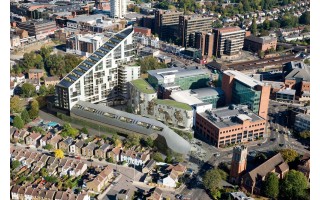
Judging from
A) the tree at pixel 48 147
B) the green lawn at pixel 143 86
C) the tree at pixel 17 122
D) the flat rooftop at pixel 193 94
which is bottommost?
the tree at pixel 48 147

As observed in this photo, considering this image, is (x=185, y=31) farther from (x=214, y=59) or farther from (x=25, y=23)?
(x=25, y=23)

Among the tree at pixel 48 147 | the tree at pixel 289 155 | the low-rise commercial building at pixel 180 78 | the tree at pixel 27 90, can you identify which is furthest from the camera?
the tree at pixel 27 90

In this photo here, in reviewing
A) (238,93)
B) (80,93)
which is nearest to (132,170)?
(80,93)

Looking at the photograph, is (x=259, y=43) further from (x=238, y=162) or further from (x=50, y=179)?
(x=50, y=179)

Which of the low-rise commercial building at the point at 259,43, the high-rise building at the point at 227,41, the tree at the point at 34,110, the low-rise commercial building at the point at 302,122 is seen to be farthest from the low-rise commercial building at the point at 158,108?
the low-rise commercial building at the point at 259,43

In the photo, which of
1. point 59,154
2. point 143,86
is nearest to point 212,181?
point 59,154

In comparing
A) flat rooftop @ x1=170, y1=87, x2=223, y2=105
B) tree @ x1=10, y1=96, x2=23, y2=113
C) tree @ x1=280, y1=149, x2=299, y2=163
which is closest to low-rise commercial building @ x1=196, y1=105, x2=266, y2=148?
flat rooftop @ x1=170, y1=87, x2=223, y2=105

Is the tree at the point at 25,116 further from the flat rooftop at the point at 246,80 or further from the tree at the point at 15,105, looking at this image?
the flat rooftop at the point at 246,80
